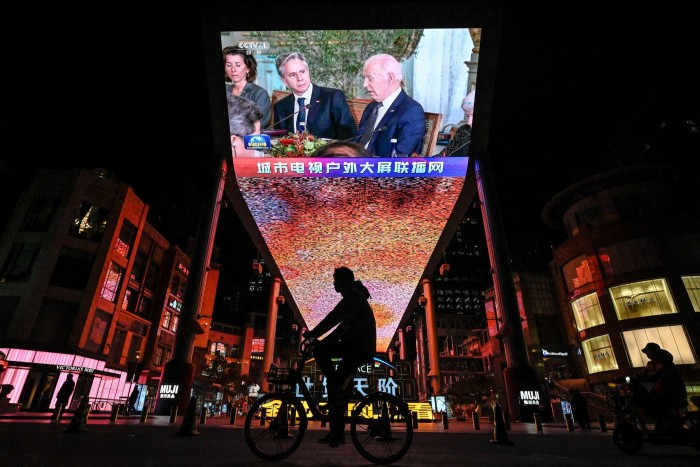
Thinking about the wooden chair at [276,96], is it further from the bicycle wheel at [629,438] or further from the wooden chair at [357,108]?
the bicycle wheel at [629,438]

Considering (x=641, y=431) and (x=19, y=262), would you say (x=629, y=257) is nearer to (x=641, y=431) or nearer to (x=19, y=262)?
(x=641, y=431)

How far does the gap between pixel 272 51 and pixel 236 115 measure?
292cm

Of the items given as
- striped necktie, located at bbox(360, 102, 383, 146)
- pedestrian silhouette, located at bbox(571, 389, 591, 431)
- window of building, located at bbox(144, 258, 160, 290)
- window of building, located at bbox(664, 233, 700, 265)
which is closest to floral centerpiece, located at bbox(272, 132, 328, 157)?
striped necktie, located at bbox(360, 102, 383, 146)

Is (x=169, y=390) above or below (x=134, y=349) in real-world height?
below

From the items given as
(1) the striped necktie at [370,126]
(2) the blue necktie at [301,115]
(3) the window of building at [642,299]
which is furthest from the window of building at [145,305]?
(3) the window of building at [642,299]

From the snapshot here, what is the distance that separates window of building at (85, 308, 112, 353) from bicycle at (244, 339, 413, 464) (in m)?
28.2

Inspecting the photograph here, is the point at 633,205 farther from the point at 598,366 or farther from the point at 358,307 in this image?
the point at 358,307

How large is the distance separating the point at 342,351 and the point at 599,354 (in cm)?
3131

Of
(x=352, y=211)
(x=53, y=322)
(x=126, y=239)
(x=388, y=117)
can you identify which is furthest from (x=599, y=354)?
(x=53, y=322)

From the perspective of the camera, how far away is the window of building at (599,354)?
2592cm

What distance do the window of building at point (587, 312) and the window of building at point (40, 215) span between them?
40243 mm

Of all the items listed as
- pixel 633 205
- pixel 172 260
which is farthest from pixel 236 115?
pixel 633 205

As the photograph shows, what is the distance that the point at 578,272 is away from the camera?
30.5 meters

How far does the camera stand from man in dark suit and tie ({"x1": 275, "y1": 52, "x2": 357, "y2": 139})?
585 inches
